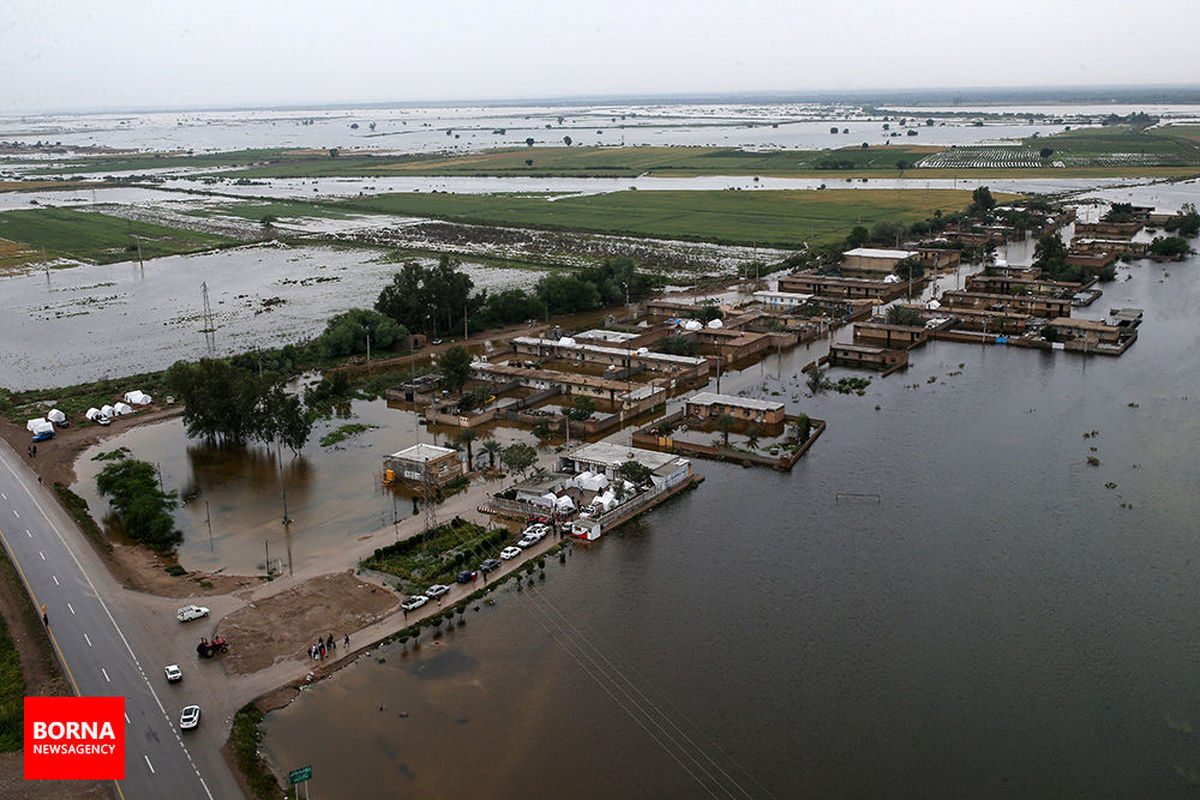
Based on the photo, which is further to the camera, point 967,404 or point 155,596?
point 967,404

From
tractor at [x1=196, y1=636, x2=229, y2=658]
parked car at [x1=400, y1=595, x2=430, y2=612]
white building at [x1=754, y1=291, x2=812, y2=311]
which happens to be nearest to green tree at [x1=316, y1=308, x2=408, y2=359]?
white building at [x1=754, y1=291, x2=812, y2=311]

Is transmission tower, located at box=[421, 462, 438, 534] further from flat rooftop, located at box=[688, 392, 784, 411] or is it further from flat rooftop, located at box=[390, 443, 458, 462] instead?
flat rooftop, located at box=[688, 392, 784, 411]

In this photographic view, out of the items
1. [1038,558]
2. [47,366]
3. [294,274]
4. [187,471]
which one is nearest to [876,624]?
[1038,558]

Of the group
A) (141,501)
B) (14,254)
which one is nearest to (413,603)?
(141,501)

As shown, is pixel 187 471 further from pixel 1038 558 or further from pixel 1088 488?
pixel 1088 488

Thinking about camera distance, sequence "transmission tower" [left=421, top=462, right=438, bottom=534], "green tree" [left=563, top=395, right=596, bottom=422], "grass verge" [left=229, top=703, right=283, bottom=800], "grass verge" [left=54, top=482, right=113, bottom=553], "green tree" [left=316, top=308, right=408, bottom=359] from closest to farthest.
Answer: "grass verge" [left=229, top=703, right=283, bottom=800]
"grass verge" [left=54, top=482, right=113, bottom=553]
"transmission tower" [left=421, top=462, right=438, bottom=534]
"green tree" [left=563, top=395, right=596, bottom=422]
"green tree" [left=316, top=308, right=408, bottom=359]

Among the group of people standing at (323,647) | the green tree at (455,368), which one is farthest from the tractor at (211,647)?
the green tree at (455,368)
